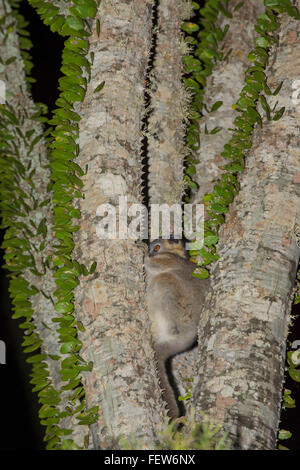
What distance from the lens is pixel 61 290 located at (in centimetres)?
308

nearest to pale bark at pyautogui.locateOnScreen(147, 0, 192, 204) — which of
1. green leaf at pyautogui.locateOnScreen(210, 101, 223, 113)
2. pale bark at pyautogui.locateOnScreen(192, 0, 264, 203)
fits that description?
pale bark at pyautogui.locateOnScreen(192, 0, 264, 203)

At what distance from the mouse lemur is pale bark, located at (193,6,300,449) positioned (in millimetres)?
737

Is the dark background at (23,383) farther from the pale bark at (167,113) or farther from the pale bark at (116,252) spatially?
the pale bark at (116,252)

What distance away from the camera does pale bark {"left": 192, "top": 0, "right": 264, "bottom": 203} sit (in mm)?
4678

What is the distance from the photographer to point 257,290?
281cm

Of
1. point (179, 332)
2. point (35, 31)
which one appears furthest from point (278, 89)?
point (35, 31)

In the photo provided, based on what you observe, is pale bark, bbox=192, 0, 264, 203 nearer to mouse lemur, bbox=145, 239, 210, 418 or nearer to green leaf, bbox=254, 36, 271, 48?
mouse lemur, bbox=145, 239, 210, 418

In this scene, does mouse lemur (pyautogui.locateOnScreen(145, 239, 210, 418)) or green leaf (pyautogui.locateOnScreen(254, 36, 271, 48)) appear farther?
mouse lemur (pyautogui.locateOnScreen(145, 239, 210, 418))

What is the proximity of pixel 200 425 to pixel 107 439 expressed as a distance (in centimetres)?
52

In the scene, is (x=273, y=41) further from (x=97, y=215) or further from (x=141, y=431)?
(x=141, y=431)

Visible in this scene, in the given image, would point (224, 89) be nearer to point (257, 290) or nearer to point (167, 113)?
point (167, 113)

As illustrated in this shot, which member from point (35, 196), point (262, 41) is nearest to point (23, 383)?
point (35, 196)

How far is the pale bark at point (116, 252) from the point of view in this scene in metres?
2.62

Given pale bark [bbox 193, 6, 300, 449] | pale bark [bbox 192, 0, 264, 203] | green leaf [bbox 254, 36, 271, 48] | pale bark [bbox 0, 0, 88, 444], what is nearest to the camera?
pale bark [bbox 193, 6, 300, 449]
